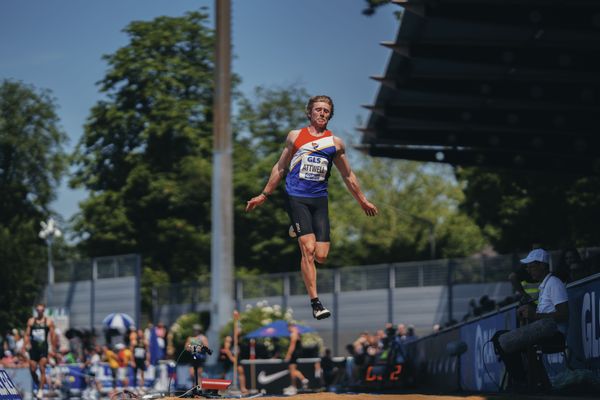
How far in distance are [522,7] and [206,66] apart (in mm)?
47155

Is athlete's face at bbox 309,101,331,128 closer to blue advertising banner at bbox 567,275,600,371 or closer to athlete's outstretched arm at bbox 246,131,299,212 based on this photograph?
athlete's outstretched arm at bbox 246,131,299,212

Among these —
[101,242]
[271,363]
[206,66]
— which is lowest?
[271,363]

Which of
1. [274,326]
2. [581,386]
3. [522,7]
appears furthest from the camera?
[274,326]

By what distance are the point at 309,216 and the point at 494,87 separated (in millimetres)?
16715

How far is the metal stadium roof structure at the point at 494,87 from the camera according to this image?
2411cm

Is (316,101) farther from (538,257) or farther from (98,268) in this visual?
(98,268)

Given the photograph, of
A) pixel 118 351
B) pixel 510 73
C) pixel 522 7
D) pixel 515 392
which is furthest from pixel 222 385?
pixel 118 351

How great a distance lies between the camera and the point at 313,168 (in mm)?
12859

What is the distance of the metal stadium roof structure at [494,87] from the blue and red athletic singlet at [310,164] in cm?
1139

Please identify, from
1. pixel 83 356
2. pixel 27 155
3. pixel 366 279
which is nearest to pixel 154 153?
pixel 27 155

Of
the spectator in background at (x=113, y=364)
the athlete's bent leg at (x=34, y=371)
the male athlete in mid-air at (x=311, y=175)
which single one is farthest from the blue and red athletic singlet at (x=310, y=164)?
the spectator in background at (x=113, y=364)

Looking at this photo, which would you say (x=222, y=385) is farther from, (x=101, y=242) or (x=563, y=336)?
(x=101, y=242)

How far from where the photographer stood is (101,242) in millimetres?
67625

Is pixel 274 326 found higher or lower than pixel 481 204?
lower
